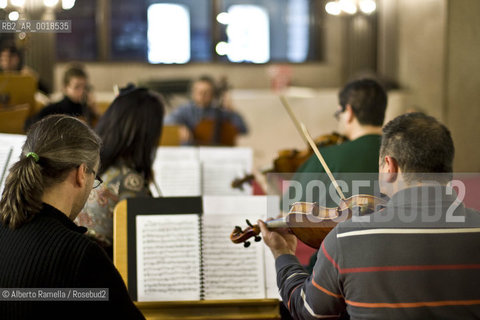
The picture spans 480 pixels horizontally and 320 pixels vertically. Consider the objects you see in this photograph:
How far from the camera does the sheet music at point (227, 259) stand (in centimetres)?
216

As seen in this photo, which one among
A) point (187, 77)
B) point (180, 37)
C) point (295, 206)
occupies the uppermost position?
point (180, 37)

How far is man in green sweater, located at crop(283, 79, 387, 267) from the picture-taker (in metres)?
2.42

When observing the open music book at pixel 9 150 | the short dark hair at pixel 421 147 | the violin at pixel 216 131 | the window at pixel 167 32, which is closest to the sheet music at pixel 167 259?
the open music book at pixel 9 150

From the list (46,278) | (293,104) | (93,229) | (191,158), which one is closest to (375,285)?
(46,278)

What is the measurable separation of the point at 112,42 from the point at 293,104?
2374 mm

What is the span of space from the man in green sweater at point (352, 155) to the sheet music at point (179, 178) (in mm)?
→ 779

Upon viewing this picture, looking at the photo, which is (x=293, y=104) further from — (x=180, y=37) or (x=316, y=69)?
(x=180, y=37)

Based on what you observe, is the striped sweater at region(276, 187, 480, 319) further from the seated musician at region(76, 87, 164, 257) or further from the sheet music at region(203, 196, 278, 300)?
the seated musician at region(76, 87, 164, 257)

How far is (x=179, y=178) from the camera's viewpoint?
351 cm

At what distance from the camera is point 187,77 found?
7992 mm

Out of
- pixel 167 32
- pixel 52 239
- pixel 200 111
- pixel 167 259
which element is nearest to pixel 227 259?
pixel 167 259

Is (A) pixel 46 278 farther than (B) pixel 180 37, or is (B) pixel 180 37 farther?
(B) pixel 180 37

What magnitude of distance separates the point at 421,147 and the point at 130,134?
127 cm

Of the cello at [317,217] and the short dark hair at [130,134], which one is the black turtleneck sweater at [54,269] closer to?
the cello at [317,217]
